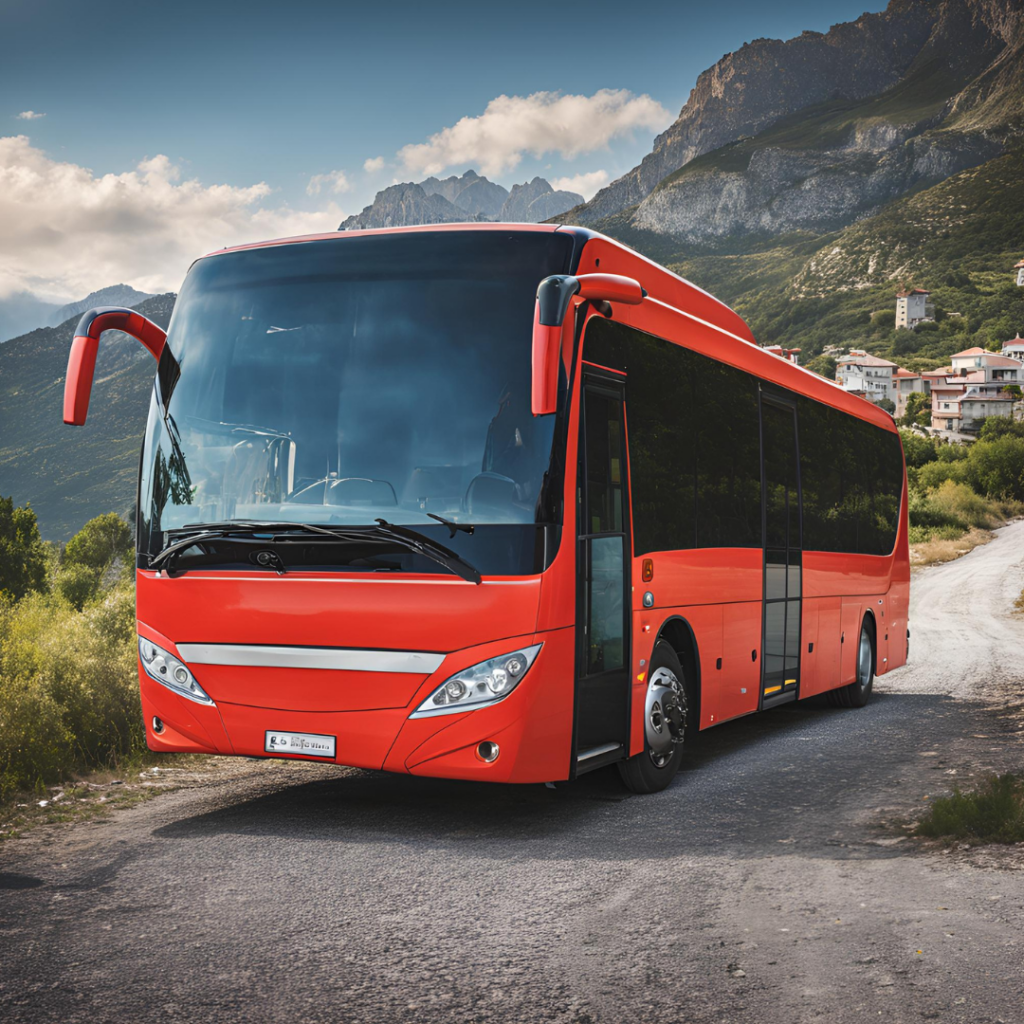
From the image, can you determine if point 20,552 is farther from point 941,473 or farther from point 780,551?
point 941,473

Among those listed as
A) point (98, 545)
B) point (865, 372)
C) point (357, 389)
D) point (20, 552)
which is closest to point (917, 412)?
point (865, 372)

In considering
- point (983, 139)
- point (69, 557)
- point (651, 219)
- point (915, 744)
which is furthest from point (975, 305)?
point (915, 744)

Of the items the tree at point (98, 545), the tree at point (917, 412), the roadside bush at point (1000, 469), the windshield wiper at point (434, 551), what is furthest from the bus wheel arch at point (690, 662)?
the tree at point (917, 412)

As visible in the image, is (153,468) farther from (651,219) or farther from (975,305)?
(651,219)

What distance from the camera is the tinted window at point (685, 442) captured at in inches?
281

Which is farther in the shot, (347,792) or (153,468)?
(347,792)

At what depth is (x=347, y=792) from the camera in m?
7.63

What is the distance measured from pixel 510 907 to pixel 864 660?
390 inches

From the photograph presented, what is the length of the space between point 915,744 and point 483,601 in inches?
230

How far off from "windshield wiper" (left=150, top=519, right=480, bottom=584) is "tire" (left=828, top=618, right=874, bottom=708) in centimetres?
876

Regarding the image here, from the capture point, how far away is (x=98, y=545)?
280 feet

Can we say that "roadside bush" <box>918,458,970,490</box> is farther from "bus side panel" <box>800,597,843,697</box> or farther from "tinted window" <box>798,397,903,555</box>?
"bus side panel" <box>800,597,843,697</box>

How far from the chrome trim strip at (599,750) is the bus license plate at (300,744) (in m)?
1.42

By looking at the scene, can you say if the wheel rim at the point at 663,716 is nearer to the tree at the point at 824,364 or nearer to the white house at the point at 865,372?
the tree at the point at 824,364
